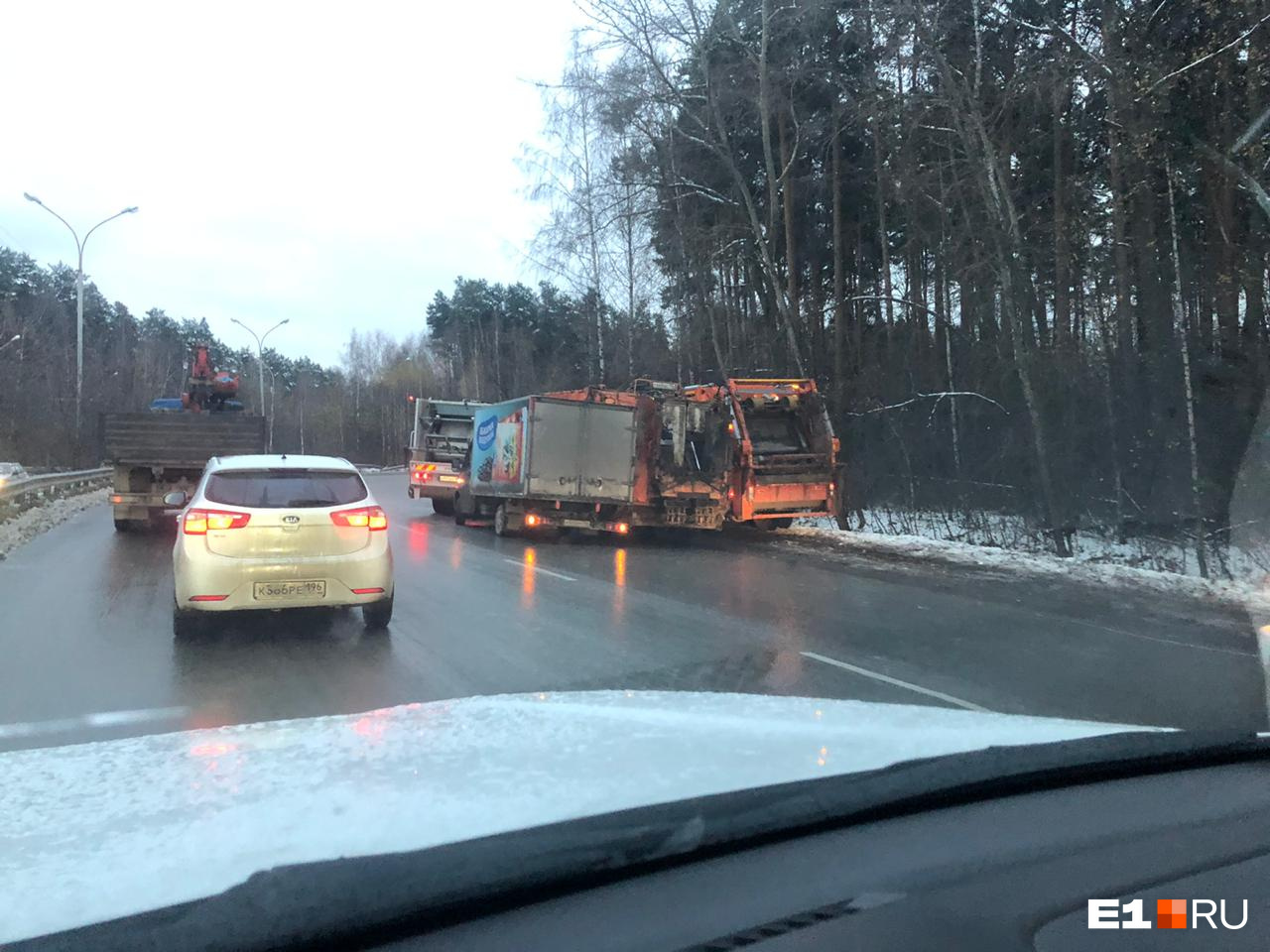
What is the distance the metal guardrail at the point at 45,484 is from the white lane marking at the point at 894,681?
18.5 m

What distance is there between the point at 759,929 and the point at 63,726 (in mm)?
5475

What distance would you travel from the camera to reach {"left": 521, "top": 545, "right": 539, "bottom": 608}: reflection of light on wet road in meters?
11.4

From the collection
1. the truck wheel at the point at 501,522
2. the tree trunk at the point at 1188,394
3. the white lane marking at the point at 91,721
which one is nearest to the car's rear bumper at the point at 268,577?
the white lane marking at the point at 91,721

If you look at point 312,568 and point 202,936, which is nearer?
point 202,936

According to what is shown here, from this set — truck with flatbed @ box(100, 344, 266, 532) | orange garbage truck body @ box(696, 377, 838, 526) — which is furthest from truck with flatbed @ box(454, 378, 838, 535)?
truck with flatbed @ box(100, 344, 266, 532)

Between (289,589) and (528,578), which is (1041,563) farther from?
(289,589)

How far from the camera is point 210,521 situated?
841 cm

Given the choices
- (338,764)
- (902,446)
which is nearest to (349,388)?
(902,446)

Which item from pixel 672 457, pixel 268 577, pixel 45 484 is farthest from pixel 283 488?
pixel 45 484

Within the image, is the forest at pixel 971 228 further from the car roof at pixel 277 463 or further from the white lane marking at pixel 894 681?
the car roof at pixel 277 463

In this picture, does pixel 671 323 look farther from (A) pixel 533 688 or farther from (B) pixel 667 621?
(A) pixel 533 688

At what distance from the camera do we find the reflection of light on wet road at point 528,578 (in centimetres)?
1141

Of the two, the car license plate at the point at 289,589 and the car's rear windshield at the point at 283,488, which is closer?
the car license plate at the point at 289,589

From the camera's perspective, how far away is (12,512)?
20578mm
